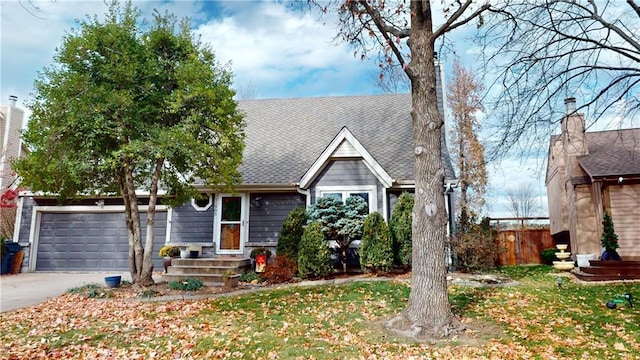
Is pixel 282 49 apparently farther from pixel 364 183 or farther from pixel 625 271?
pixel 625 271

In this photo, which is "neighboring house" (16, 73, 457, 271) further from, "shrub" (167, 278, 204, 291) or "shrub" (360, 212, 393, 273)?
"shrub" (167, 278, 204, 291)

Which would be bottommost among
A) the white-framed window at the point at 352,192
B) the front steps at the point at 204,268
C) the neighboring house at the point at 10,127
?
the front steps at the point at 204,268

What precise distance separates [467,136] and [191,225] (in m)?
15.0

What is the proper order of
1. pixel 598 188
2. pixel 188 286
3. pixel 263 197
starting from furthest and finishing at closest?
pixel 263 197, pixel 598 188, pixel 188 286

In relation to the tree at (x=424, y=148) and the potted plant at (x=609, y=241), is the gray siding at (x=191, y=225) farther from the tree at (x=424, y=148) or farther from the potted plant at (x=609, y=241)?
the potted plant at (x=609, y=241)

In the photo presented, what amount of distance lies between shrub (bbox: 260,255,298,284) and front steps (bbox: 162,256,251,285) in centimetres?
114

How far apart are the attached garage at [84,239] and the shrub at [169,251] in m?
1.37

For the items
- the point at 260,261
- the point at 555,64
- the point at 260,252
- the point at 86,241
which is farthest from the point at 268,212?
the point at 555,64

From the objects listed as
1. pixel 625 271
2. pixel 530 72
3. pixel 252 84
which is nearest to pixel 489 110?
pixel 530 72

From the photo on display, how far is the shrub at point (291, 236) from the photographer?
33.3ft

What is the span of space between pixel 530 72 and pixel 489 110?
0.93 m

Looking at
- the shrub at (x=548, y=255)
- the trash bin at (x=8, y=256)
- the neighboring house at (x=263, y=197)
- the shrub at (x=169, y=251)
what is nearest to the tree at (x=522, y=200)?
the shrub at (x=548, y=255)

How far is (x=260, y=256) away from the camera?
36.6 ft

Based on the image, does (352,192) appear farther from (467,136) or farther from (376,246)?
(467,136)
